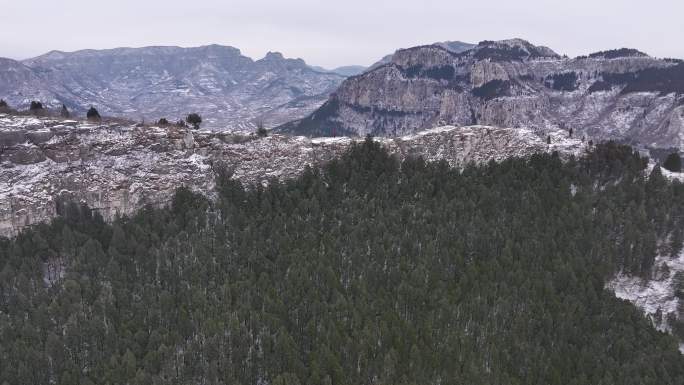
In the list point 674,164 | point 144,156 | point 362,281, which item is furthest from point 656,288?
point 144,156

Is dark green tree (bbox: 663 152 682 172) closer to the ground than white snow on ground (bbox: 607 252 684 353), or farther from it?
farther from it

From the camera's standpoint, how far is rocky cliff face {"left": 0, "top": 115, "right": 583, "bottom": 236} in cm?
14225

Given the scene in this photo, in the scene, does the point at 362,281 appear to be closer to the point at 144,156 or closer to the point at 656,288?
the point at 656,288

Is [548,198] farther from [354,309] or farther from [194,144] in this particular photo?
[194,144]

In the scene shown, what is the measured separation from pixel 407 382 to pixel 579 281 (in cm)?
5605

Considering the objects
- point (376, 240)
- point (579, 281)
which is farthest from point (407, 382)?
point (579, 281)

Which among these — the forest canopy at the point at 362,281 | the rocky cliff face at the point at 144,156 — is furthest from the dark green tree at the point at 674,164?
the rocky cliff face at the point at 144,156

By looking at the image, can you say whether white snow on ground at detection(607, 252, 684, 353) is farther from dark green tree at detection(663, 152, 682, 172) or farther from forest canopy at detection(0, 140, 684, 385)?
dark green tree at detection(663, 152, 682, 172)

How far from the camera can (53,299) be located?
10400 centimetres

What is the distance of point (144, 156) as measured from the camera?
516ft

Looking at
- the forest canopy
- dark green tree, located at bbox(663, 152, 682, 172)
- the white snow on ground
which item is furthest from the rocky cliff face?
the white snow on ground

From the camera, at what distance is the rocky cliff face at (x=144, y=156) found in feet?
467

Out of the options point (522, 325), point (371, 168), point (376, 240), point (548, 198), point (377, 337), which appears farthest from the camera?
point (371, 168)

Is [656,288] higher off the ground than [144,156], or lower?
lower
